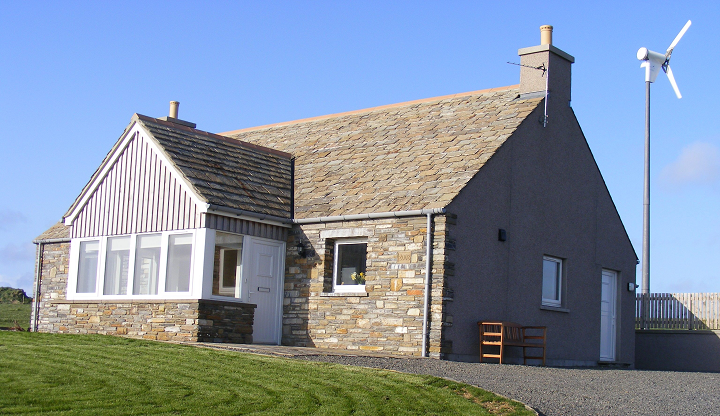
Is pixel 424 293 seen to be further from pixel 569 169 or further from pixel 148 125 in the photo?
pixel 148 125

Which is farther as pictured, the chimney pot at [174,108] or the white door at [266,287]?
the chimney pot at [174,108]

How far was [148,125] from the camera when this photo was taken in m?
17.7

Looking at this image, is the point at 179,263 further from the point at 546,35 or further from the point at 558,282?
the point at 546,35

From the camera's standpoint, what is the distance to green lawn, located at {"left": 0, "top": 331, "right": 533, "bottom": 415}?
27.4 feet

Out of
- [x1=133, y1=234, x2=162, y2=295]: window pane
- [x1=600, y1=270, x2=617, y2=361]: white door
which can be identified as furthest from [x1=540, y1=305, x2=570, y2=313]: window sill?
[x1=133, y1=234, x2=162, y2=295]: window pane

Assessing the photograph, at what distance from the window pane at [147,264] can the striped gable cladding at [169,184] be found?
0.26m

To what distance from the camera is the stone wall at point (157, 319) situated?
1573 cm

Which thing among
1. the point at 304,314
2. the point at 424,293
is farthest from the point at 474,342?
the point at 304,314

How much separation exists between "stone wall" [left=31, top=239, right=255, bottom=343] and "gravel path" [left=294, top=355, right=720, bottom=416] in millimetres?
3464

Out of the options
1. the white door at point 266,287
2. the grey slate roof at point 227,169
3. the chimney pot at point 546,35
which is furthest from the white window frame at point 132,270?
the chimney pot at point 546,35

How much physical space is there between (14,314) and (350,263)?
15.8 meters

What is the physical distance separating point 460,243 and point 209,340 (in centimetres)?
508

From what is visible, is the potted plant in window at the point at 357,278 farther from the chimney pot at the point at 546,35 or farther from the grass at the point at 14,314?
the grass at the point at 14,314

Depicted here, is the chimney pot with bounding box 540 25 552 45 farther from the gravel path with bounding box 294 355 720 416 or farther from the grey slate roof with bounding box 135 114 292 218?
the gravel path with bounding box 294 355 720 416
